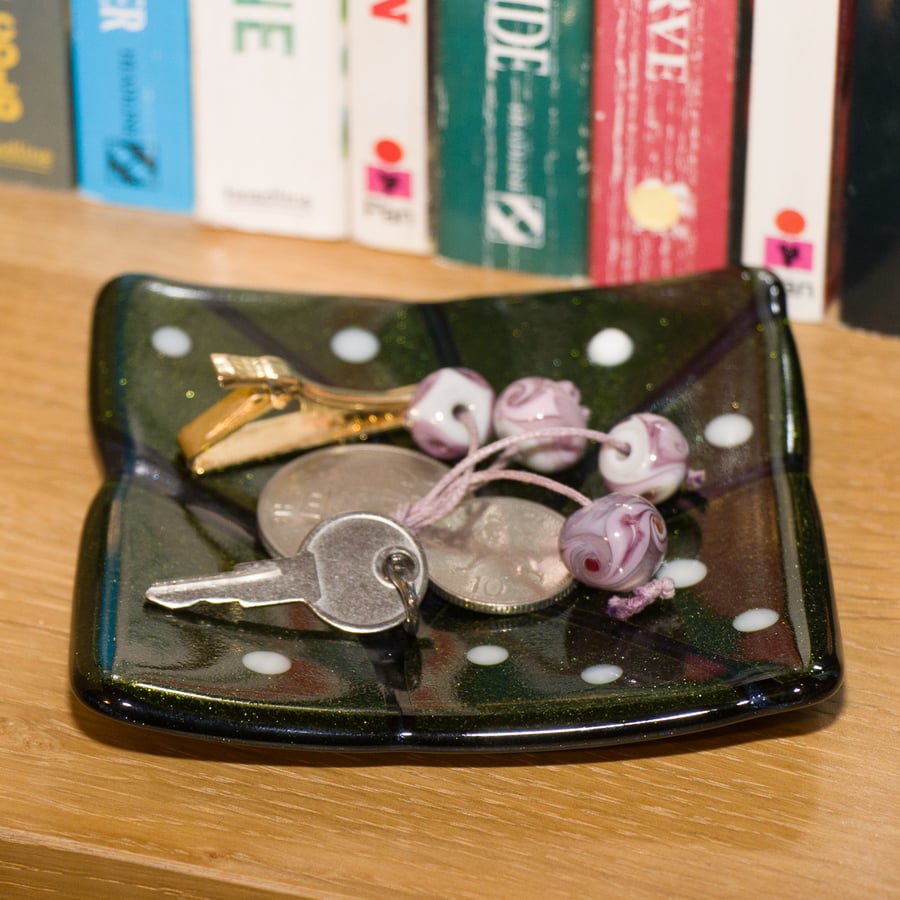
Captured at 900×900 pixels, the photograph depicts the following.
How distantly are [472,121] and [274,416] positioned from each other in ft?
0.72

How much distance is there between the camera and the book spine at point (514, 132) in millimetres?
760

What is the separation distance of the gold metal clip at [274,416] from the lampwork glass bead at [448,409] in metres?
0.02

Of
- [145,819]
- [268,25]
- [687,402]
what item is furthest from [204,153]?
[145,819]

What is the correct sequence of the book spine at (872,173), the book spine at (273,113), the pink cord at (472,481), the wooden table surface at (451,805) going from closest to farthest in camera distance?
1. the wooden table surface at (451,805)
2. the pink cord at (472,481)
3. the book spine at (872,173)
4. the book spine at (273,113)

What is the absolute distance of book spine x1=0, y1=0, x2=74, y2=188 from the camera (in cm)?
86

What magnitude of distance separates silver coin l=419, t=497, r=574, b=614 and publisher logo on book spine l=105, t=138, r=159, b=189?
1.18 ft

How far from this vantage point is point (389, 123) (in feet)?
2.66

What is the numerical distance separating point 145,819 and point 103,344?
25 cm

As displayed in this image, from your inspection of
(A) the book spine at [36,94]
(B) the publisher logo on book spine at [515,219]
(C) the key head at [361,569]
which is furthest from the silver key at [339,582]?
(A) the book spine at [36,94]

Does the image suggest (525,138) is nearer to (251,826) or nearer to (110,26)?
(110,26)

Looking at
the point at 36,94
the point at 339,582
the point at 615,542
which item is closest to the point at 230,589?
the point at 339,582

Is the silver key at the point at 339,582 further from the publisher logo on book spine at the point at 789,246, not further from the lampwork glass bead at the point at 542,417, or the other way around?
the publisher logo on book spine at the point at 789,246

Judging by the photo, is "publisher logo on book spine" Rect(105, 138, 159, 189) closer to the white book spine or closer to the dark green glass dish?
the dark green glass dish

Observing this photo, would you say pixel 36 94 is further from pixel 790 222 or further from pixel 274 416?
pixel 790 222
